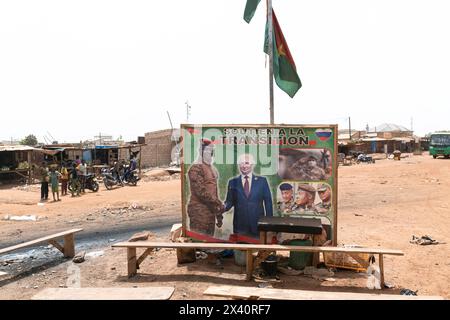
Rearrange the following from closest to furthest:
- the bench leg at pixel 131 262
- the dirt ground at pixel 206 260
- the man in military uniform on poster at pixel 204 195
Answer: the dirt ground at pixel 206 260 < the bench leg at pixel 131 262 < the man in military uniform on poster at pixel 204 195

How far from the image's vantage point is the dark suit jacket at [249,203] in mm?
7662

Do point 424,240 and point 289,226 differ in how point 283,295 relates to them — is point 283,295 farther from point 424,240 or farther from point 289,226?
point 424,240

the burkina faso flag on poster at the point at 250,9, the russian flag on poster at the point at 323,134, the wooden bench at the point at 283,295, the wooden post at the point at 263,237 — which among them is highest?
the burkina faso flag on poster at the point at 250,9

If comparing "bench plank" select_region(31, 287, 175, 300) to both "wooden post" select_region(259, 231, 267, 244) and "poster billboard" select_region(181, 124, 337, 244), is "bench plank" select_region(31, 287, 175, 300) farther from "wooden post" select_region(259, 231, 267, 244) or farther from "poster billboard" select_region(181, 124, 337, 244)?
"poster billboard" select_region(181, 124, 337, 244)

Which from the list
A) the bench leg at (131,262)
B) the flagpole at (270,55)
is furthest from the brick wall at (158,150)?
the bench leg at (131,262)

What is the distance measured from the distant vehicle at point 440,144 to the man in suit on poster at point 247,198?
3984 cm

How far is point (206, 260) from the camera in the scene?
7.82 m

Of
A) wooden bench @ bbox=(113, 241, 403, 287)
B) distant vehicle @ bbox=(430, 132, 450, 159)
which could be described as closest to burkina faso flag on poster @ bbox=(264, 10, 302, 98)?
wooden bench @ bbox=(113, 241, 403, 287)

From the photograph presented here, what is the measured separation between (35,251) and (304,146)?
22.8ft

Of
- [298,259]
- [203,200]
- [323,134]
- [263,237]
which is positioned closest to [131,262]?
[203,200]

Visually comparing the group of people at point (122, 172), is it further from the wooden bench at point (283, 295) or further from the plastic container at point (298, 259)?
the wooden bench at point (283, 295)

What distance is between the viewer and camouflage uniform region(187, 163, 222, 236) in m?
7.86
